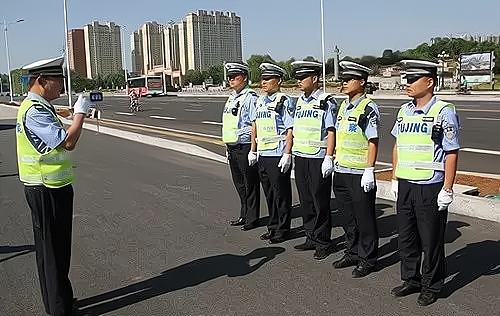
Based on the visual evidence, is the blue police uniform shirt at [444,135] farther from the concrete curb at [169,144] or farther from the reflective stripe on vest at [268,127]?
the concrete curb at [169,144]

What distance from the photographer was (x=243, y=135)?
23.3 feet

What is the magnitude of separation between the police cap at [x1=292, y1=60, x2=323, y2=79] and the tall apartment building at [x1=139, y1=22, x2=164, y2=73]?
10734 centimetres

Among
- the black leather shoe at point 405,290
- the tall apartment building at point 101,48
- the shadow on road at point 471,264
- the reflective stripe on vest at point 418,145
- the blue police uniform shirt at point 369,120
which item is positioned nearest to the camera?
the reflective stripe on vest at point 418,145

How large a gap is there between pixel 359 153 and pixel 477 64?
4670cm

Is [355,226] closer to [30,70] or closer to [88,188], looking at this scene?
[30,70]

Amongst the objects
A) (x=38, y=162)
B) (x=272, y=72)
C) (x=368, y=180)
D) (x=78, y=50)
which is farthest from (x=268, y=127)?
(x=78, y=50)

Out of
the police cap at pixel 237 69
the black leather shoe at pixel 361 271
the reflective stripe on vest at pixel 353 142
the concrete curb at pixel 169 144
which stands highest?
the police cap at pixel 237 69

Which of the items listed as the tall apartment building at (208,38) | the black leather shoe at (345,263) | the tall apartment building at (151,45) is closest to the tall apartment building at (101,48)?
the tall apartment building at (151,45)

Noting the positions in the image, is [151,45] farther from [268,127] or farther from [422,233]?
[422,233]

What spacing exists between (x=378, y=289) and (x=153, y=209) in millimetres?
4298

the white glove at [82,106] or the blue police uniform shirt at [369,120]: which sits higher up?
the white glove at [82,106]

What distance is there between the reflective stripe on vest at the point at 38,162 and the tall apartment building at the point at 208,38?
335ft

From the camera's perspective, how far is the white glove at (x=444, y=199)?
4492 millimetres

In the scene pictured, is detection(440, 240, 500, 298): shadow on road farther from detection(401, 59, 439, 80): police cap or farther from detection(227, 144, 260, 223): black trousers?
detection(227, 144, 260, 223): black trousers
